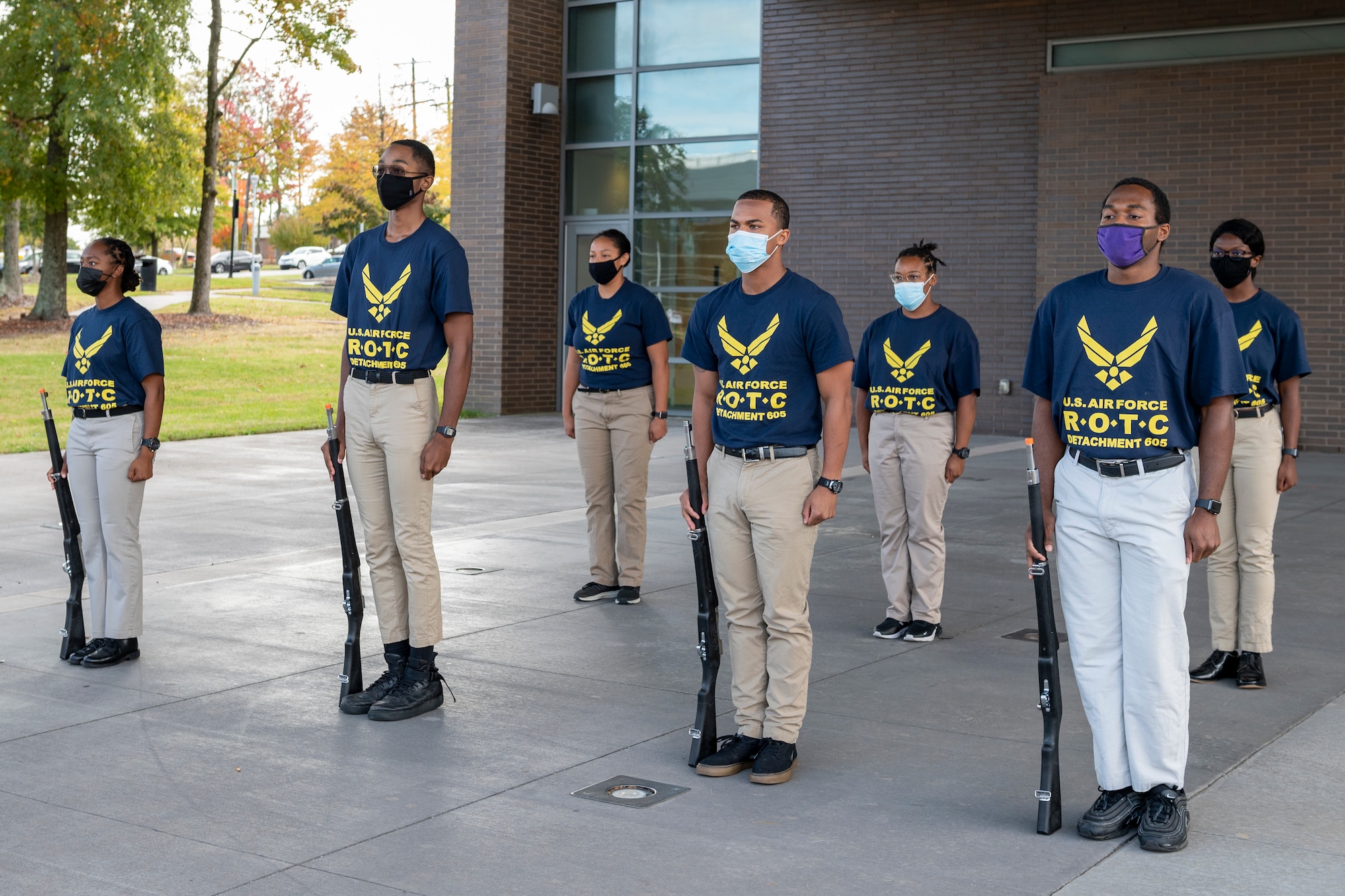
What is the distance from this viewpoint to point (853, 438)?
19.0m

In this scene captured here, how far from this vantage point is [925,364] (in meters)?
7.27

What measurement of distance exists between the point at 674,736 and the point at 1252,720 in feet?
7.75

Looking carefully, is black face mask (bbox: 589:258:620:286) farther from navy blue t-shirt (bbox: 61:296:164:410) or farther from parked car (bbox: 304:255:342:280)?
parked car (bbox: 304:255:342:280)

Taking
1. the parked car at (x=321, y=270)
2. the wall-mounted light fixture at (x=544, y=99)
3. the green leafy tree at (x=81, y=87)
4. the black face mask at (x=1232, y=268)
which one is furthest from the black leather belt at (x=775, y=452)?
the parked car at (x=321, y=270)

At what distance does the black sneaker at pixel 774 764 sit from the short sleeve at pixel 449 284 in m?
2.09

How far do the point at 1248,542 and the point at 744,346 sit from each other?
2.75 metres

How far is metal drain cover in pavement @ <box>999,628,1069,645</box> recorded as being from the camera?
23.7 feet

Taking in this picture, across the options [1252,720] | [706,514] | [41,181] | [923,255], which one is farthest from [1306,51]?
[41,181]

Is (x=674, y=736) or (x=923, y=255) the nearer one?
(x=674, y=736)

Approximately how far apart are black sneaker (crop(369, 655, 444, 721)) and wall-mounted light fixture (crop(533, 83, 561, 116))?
15862 mm

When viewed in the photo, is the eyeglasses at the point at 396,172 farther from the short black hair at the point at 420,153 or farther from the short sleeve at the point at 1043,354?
the short sleeve at the point at 1043,354

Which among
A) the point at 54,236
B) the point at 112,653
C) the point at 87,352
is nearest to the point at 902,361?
the point at 87,352

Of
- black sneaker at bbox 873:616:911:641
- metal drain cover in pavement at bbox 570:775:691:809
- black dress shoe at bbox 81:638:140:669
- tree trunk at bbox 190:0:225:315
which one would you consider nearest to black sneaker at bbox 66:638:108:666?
black dress shoe at bbox 81:638:140:669

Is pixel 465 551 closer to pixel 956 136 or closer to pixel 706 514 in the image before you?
pixel 706 514
